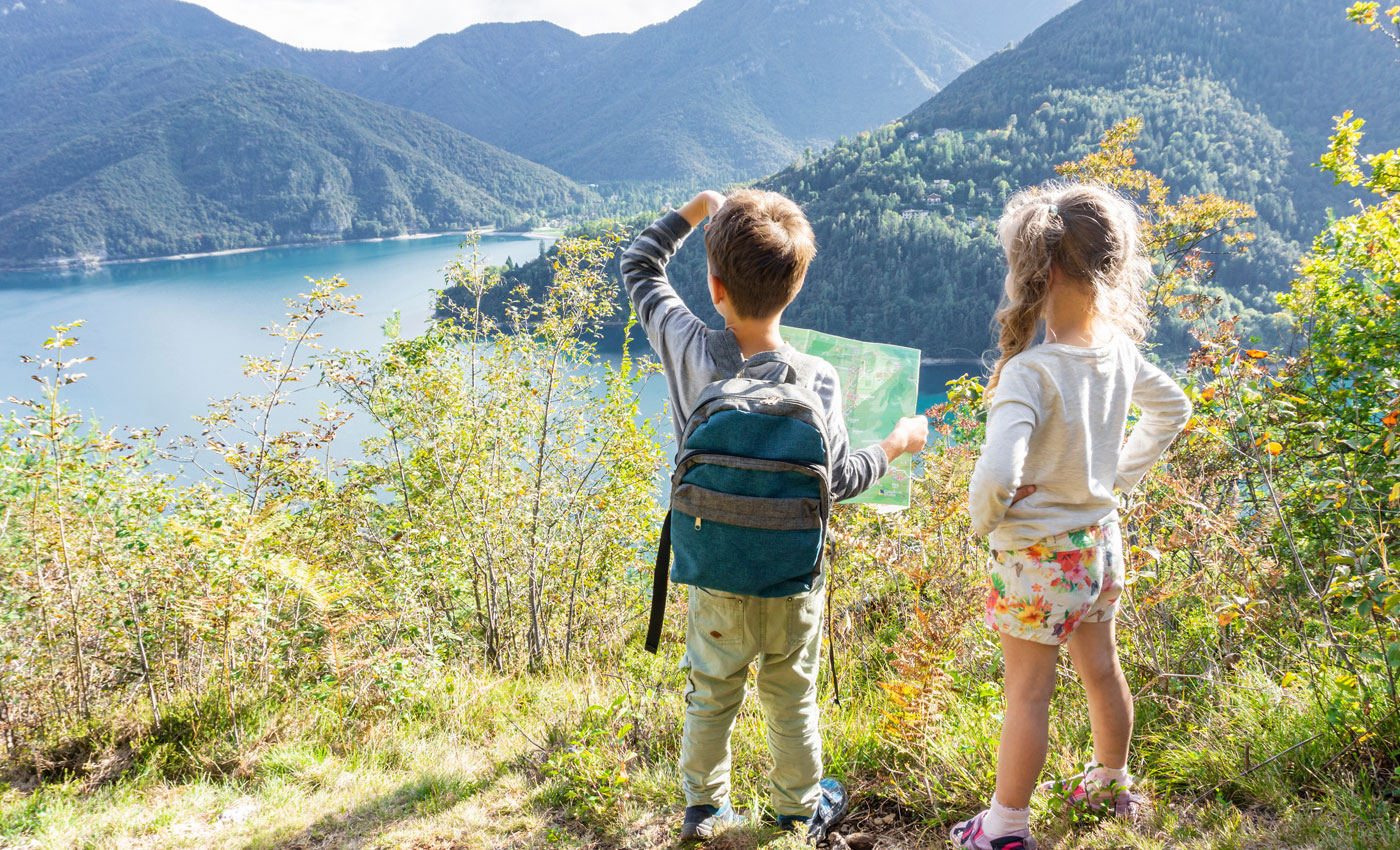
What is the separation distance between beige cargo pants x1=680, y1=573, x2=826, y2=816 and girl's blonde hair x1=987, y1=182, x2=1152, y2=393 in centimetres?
63

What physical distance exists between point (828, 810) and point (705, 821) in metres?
0.28

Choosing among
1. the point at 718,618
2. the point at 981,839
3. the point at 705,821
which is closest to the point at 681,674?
the point at 705,821

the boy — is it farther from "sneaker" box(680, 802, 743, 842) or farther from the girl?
the girl

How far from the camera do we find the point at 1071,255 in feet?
4.14

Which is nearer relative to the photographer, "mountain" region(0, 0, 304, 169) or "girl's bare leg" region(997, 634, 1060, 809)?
"girl's bare leg" region(997, 634, 1060, 809)

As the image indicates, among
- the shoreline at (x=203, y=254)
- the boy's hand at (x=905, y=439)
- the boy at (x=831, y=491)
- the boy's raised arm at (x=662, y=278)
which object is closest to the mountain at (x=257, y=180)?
the shoreline at (x=203, y=254)

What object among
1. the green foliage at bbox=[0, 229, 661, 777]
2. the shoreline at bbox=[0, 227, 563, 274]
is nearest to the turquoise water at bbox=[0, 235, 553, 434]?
the shoreline at bbox=[0, 227, 563, 274]

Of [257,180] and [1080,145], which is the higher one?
[257,180]

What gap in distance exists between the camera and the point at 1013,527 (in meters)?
1.28

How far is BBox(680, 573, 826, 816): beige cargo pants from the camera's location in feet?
4.66

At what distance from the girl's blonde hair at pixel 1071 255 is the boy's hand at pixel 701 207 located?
588mm

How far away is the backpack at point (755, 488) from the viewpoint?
1280 millimetres

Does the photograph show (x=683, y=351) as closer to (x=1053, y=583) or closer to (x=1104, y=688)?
(x=1053, y=583)

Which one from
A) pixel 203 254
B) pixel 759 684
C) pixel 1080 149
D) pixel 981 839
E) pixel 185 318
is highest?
pixel 1080 149
